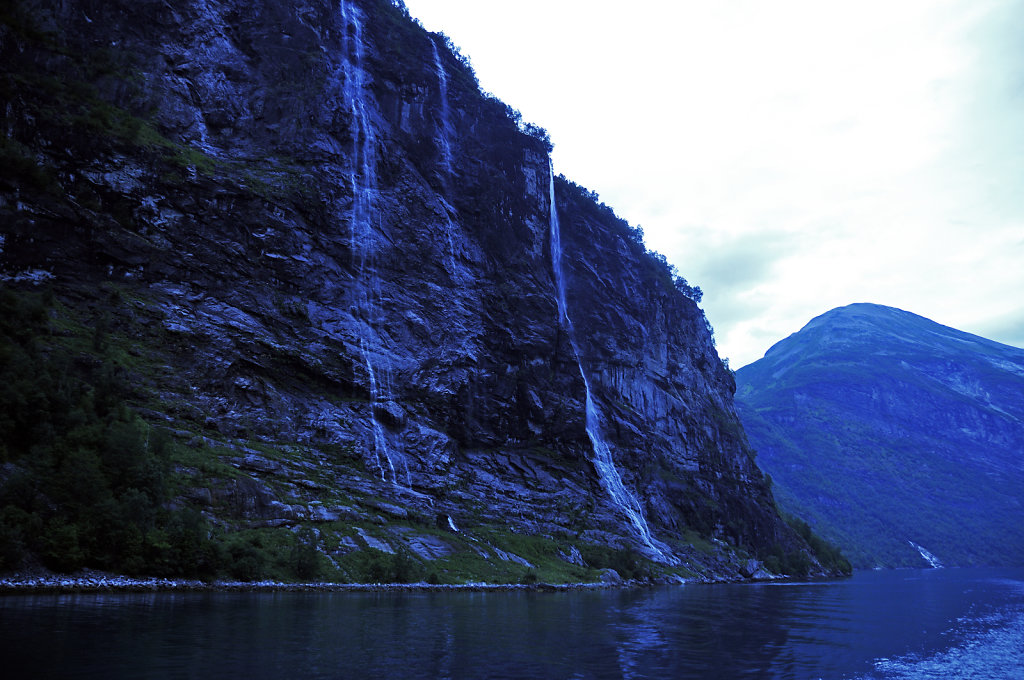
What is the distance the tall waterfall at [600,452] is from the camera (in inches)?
3489

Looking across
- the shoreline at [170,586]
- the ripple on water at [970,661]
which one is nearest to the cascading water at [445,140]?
the shoreline at [170,586]

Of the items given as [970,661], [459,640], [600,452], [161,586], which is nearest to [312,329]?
[161,586]

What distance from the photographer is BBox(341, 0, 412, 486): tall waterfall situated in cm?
6944

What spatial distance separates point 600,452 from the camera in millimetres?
94375

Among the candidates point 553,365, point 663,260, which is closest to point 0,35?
point 553,365

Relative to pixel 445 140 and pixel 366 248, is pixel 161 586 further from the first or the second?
pixel 445 140

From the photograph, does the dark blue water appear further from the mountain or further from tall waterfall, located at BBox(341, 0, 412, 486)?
tall waterfall, located at BBox(341, 0, 412, 486)

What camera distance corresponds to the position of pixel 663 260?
142 meters

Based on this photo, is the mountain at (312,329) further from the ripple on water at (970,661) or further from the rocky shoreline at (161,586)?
→ the ripple on water at (970,661)

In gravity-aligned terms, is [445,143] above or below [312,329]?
above

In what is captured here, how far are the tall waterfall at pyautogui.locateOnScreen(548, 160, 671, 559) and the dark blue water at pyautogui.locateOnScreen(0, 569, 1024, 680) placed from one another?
44461mm

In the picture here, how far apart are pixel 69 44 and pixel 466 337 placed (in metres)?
54.2

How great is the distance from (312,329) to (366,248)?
14.6 metres

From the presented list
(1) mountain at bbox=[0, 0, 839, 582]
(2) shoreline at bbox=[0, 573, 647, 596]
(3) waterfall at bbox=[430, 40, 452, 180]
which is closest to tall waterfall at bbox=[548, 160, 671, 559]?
(1) mountain at bbox=[0, 0, 839, 582]
